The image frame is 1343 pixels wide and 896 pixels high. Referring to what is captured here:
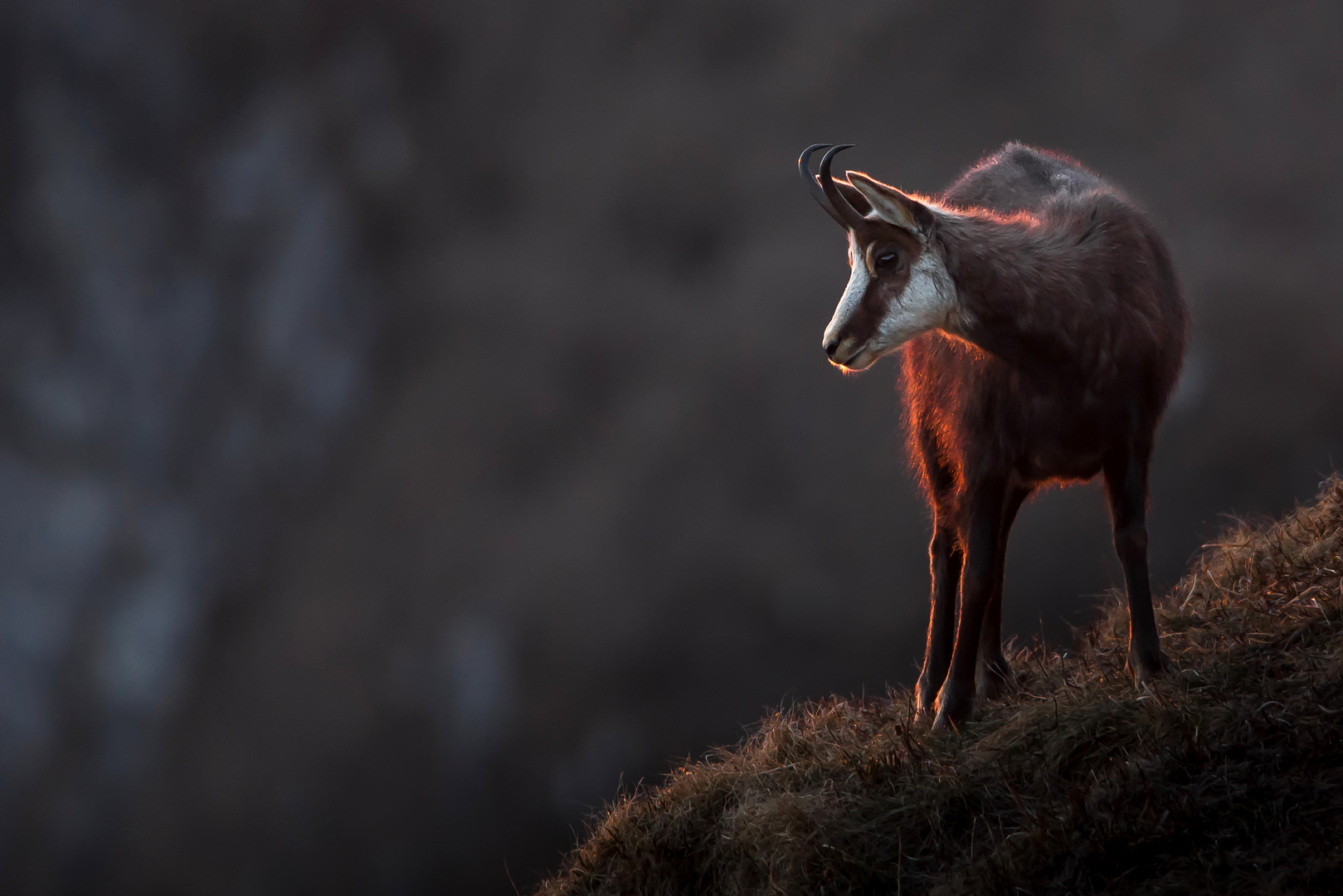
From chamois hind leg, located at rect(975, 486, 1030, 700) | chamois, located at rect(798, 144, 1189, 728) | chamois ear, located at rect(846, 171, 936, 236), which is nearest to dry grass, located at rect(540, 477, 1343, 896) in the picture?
chamois hind leg, located at rect(975, 486, 1030, 700)

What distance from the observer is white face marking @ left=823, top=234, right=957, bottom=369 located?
18.8ft

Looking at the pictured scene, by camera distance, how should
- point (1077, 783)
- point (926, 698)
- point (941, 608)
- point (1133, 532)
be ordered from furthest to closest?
point (941, 608) < point (926, 698) < point (1133, 532) < point (1077, 783)

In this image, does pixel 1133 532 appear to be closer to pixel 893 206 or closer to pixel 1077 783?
pixel 1077 783

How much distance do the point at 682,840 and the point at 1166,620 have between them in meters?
3.52

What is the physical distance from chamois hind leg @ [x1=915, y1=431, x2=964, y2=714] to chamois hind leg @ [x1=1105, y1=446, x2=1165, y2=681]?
1172 millimetres

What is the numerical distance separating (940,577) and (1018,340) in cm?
198

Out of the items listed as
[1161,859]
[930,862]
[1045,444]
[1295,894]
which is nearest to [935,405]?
[1045,444]

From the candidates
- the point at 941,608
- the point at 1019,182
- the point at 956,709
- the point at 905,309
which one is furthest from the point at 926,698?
the point at 1019,182

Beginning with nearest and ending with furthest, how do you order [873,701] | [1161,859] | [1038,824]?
[1161,859] → [1038,824] → [873,701]

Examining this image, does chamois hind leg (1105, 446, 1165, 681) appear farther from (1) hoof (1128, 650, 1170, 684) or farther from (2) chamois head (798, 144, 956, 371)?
(2) chamois head (798, 144, 956, 371)

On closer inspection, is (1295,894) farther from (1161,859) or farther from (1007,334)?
(1007,334)

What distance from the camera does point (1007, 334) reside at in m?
5.75

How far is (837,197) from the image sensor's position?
225 inches

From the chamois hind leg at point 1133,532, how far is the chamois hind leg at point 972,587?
2.01 feet
